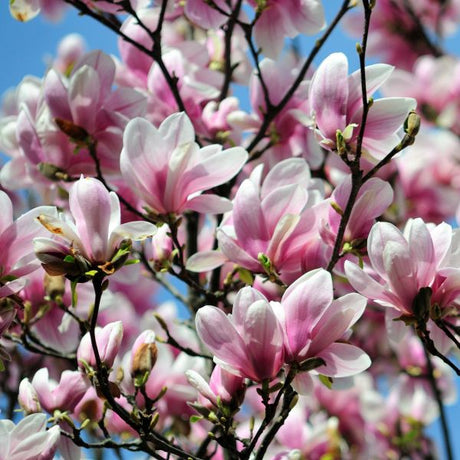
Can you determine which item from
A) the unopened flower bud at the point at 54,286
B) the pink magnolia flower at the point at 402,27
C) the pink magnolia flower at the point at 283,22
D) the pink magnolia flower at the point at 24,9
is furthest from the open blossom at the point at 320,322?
the pink magnolia flower at the point at 402,27

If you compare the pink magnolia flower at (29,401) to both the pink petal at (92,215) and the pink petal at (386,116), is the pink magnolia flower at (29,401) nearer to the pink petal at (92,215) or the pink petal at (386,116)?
the pink petal at (92,215)

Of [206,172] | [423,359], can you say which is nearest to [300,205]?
[206,172]

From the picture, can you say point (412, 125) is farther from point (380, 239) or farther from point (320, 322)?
point (320, 322)

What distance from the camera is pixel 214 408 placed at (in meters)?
0.98

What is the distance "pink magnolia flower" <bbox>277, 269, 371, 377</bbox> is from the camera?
0.90m

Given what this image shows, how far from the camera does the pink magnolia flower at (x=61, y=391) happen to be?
3.59 feet

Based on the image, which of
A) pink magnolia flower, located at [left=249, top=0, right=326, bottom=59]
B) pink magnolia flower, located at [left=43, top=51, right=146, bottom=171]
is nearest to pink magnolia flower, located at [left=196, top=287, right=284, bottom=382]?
pink magnolia flower, located at [left=43, top=51, right=146, bottom=171]

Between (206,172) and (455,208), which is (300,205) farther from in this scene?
(455,208)

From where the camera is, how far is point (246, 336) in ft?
2.94

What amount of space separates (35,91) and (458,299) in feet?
2.95

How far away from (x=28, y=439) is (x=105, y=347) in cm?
16

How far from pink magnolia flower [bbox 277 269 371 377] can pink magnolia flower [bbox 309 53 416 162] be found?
0.22 meters

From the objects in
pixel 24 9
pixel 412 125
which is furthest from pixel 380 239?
pixel 24 9

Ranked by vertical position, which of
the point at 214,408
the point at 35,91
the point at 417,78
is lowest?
the point at 214,408
